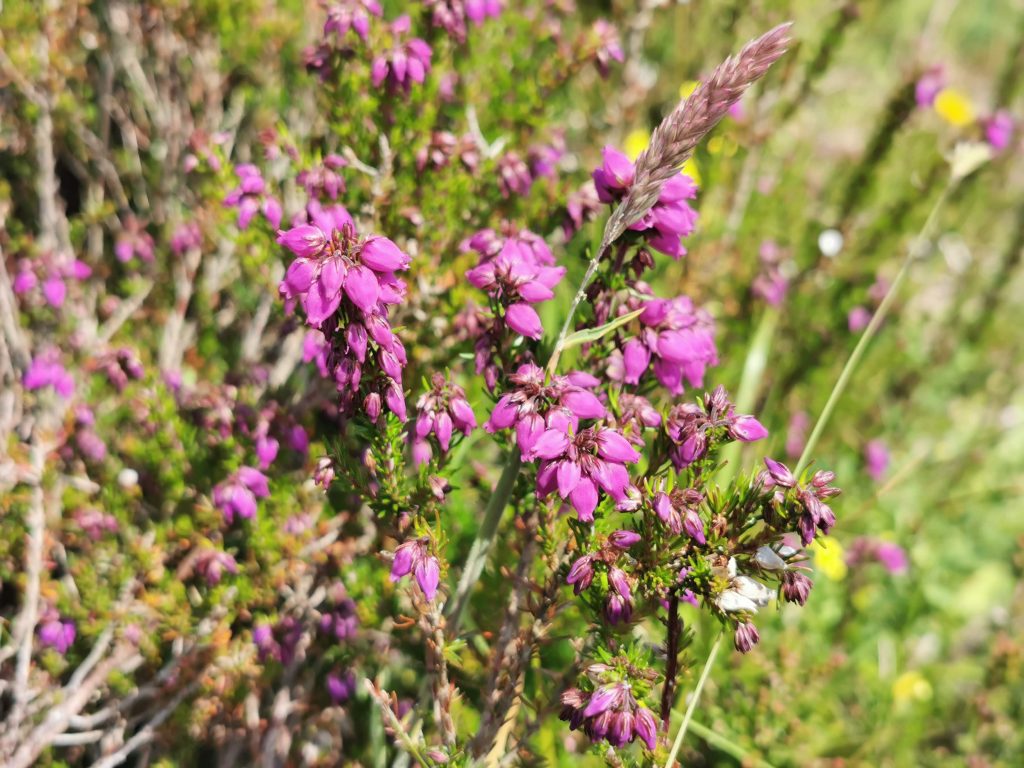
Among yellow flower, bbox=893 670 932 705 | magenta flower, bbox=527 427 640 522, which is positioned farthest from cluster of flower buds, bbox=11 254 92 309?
yellow flower, bbox=893 670 932 705

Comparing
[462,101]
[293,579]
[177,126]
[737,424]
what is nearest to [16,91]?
[177,126]

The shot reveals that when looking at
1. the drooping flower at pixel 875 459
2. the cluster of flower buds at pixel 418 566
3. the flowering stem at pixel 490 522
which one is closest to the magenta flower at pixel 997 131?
the drooping flower at pixel 875 459

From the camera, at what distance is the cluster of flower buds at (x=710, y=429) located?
1.62 m

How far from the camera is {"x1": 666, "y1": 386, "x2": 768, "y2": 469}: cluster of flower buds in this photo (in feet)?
5.32

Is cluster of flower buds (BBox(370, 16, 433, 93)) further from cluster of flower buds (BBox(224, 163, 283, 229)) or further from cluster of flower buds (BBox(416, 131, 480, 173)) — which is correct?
cluster of flower buds (BBox(224, 163, 283, 229))

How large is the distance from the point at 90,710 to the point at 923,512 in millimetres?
4513

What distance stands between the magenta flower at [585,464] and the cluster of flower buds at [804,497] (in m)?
0.28

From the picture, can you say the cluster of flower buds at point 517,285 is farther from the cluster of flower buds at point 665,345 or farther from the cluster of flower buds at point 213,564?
the cluster of flower buds at point 213,564

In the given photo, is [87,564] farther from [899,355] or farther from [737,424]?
[899,355]

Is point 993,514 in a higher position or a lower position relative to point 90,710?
lower

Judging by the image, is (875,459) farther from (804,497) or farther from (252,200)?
(252,200)

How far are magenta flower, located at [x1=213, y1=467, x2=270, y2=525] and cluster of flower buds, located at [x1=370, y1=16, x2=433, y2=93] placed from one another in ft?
4.48

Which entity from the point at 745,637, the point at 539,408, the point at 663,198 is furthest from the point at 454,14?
the point at 745,637

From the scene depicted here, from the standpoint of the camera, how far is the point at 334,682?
2619mm
